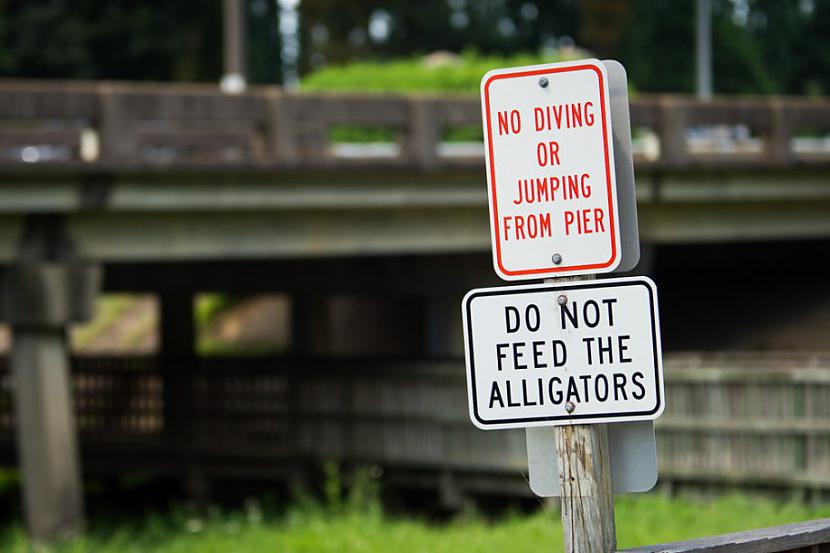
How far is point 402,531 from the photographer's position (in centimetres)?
Result: 1623

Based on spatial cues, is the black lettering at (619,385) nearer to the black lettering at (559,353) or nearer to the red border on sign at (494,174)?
the black lettering at (559,353)

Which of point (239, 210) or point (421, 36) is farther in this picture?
point (421, 36)

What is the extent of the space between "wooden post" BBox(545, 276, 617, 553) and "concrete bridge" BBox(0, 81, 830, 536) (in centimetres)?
1213

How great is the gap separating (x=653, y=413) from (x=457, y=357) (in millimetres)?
16645

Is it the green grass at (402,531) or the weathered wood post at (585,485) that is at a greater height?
the weathered wood post at (585,485)

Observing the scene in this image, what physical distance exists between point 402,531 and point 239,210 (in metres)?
4.56

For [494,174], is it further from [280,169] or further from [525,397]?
[280,169]

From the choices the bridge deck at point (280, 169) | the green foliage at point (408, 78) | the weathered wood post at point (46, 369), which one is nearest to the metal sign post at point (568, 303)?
the bridge deck at point (280, 169)

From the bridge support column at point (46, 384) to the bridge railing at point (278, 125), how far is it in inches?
59.0

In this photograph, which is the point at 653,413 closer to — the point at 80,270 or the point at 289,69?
the point at 80,270

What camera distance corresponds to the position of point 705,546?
15.9 ft

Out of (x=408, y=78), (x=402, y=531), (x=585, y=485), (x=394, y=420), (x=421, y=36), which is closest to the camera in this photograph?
(x=585, y=485)

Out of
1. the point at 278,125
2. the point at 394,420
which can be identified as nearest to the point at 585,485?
the point at 278,125

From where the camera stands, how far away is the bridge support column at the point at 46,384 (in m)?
16.8
